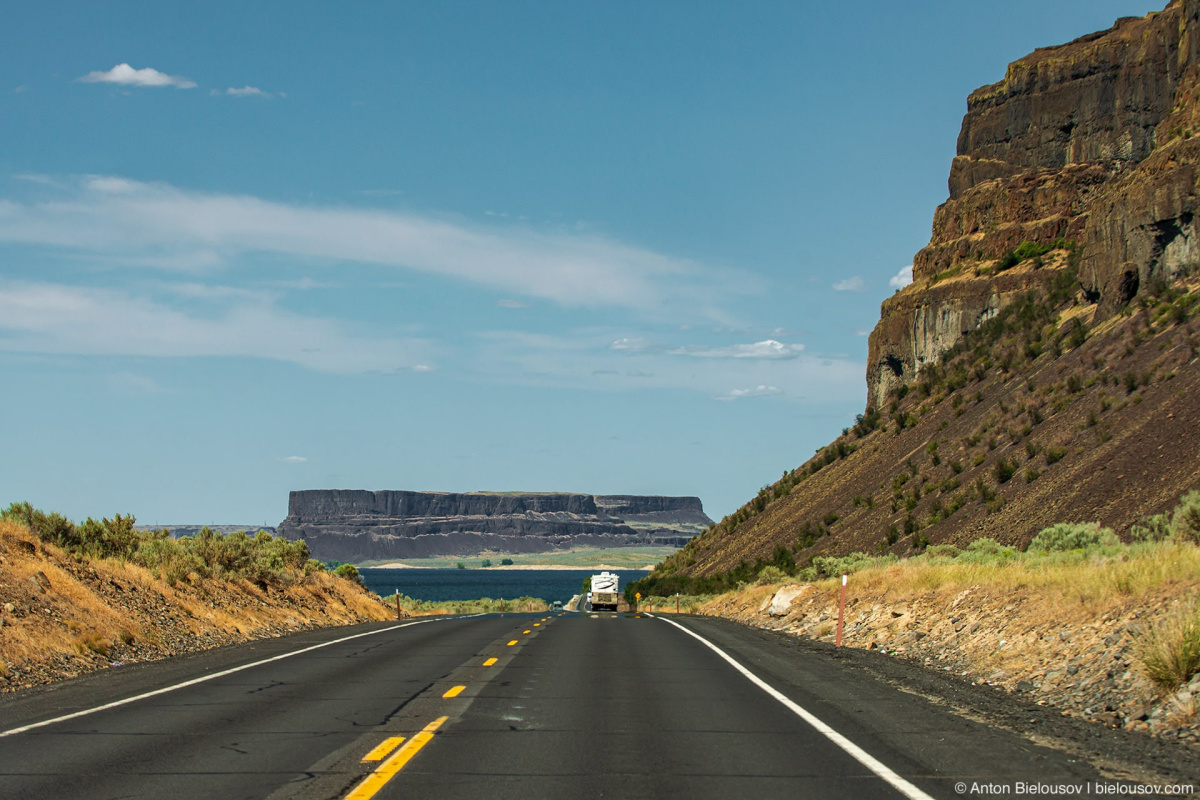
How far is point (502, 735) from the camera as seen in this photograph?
10.3 m

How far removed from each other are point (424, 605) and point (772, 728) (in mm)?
44397

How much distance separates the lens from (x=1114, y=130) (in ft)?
239

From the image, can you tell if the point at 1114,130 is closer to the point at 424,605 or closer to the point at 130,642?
the point at 424,605

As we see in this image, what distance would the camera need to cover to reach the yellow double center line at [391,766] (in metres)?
7.82

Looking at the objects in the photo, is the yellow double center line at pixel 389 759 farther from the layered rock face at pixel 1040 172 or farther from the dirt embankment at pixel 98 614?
the layered rock face at pixel 1040 172

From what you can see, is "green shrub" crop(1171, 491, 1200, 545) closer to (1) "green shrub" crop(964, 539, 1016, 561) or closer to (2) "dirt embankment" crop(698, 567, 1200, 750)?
(1) "green shrub" crop(964, 539, 1016, 561)

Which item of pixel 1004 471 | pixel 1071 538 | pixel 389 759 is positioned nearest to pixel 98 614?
pixel 389 759

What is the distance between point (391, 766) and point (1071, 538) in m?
25.2

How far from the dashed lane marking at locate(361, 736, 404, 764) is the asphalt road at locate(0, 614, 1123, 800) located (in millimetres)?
37

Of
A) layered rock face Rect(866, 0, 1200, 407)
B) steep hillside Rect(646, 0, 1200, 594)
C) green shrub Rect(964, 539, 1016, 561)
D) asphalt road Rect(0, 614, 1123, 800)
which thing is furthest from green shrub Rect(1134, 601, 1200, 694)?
layered rock face Rect(866, 0, 1200, 407)

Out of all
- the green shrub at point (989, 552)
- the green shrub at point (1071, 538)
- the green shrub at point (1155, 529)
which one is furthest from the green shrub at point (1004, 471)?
the green shrub at point (1155, 529)

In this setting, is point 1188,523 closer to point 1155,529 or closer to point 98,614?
point 1155,529

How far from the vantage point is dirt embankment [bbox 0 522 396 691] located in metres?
16.1

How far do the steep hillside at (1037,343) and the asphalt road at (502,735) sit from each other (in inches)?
913
